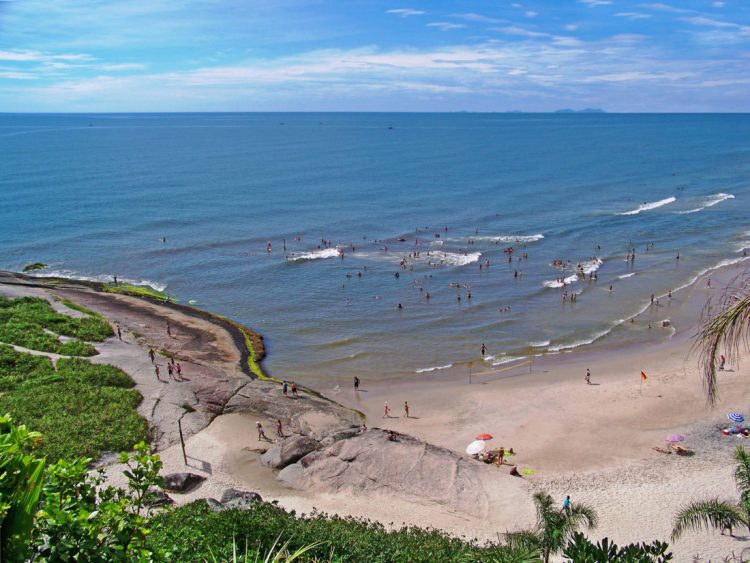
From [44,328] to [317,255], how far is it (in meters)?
27.9

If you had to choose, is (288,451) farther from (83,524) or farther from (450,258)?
(450,258)

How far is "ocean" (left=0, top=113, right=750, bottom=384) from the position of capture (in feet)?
143

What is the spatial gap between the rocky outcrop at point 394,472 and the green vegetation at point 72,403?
8.09 meters

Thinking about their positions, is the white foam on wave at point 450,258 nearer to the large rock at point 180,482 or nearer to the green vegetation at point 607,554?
the large rock at point 180,482

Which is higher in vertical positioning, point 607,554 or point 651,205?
point 651,205

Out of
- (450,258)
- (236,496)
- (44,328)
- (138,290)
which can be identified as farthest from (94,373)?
(450,258)

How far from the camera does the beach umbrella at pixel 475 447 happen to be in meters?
27.3

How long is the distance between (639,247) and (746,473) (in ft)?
175

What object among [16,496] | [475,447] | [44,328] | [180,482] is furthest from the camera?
[44,328]

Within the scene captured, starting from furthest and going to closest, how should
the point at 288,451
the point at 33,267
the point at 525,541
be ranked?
1. the point at 33,267
2. the point at 288,451
3. the point at 525,541

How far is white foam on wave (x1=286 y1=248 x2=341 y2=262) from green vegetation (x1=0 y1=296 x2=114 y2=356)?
22.0 meters

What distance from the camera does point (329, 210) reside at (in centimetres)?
8131

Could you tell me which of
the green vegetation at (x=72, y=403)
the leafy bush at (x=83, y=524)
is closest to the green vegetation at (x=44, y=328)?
the green vegetation at (x=72, y=403)

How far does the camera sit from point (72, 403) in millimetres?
29125
